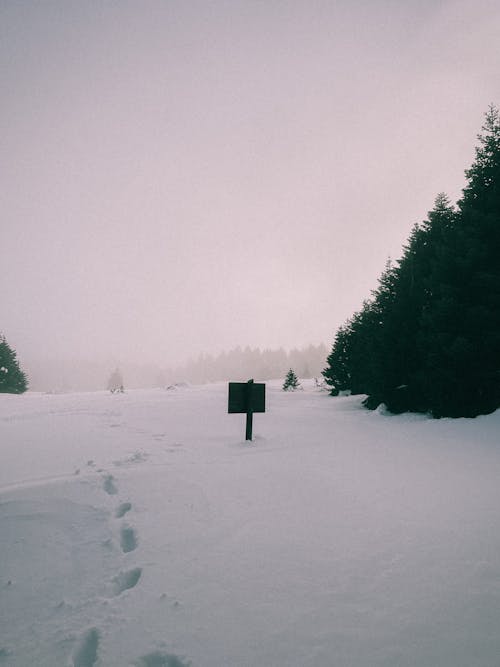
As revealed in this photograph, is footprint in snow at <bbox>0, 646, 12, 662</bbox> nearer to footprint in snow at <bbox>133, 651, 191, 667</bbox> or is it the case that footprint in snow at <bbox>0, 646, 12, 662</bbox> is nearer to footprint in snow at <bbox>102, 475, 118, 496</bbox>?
footprint in snow at <bbox>133, 651, 191, 667</bbox>

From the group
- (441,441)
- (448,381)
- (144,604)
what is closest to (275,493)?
(144,604)

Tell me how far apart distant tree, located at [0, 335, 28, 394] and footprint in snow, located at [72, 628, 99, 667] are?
44.0 meters

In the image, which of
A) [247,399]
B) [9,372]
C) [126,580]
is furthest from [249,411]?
[9,372]

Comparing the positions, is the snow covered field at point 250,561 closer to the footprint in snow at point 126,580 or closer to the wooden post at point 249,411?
the footprint in snow at point 126,580

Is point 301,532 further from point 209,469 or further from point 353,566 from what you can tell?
point 209,469

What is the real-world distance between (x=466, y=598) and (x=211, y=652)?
182 cm

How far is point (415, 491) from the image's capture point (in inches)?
178

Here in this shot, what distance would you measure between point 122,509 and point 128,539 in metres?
0.71

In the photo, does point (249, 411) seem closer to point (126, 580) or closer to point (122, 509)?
point (122, 509)

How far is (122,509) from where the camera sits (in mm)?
4102

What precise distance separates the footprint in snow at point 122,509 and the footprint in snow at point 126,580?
1129 mm

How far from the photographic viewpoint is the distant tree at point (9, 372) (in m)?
37.8

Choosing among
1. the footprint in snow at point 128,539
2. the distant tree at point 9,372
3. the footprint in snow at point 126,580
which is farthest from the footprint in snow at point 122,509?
the distant tree at point 9,372

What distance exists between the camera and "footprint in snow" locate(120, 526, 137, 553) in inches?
130
